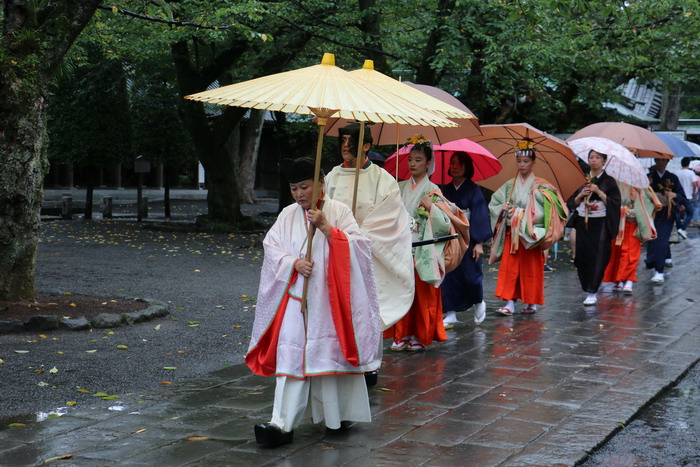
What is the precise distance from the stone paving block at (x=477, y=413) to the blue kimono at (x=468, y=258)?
3208 mm

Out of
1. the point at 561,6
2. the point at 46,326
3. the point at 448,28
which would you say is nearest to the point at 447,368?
the point at 46,326

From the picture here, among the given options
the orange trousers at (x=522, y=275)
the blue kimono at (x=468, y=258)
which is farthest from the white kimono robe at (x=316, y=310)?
the orange trousers at (x=522, y=275)

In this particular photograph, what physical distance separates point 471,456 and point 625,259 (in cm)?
795

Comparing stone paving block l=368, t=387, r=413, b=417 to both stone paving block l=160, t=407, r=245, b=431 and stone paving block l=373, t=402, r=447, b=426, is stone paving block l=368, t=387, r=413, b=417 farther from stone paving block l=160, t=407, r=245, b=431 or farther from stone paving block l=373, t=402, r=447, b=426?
stone paving block l=160, t=407, r=245, b=431

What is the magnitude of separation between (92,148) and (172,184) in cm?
1394

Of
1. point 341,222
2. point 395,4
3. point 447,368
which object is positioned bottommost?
point 447,368

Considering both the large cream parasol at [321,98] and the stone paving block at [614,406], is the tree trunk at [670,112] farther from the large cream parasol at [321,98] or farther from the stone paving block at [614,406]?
the large cream parasol at [321,98]

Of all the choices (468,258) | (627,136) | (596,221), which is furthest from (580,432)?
(627,136)

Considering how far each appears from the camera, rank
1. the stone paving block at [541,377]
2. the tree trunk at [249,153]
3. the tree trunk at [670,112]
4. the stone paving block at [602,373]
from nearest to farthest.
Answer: the stone paving block at [541,377] < the stone paving block at [602,373] < the tree trunk at [670,112] < the tree trunk at [249,153]

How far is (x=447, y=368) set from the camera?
701 cm

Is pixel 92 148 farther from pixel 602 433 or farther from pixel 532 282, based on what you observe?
pixel 602 433

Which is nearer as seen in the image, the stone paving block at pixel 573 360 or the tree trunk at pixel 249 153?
the stone paving block at pixel 573 360

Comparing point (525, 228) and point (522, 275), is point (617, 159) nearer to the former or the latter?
point (525, 228)

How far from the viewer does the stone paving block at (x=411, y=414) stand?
5.40m
